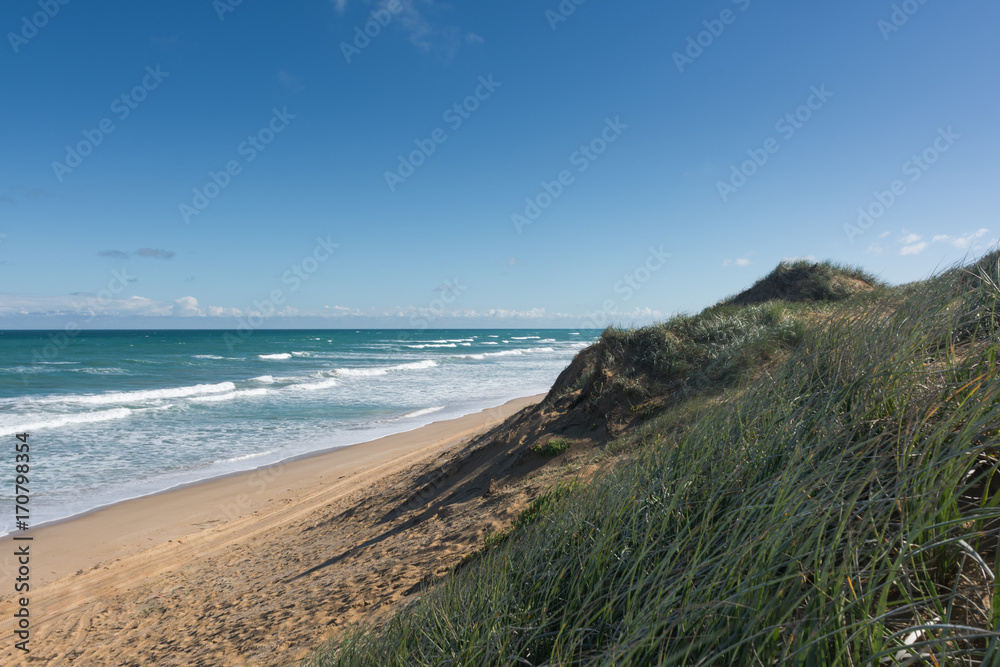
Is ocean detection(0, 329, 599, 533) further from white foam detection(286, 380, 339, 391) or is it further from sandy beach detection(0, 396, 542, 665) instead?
sandy beach detection(0, 396, 542, 665)

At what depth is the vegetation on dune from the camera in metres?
1.72

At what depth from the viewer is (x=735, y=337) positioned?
765cm

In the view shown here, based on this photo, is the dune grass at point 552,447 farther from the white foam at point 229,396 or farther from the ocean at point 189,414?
the white foam at point 229,396

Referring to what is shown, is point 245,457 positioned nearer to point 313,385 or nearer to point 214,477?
point 214,477

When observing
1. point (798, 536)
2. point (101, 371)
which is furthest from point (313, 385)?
point (798, 536)

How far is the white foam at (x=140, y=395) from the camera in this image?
76.4 ft

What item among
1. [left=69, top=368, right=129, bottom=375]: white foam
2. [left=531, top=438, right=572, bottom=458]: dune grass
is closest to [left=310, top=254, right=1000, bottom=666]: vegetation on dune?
[left=531, top=438, right=572, bottom=458]: dune grass

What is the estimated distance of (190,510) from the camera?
10.8m

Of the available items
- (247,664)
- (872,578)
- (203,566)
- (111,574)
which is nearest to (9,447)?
(111,574)

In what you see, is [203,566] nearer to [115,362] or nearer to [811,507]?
[811,507]

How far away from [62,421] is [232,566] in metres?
16.4

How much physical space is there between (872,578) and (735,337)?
252 inches

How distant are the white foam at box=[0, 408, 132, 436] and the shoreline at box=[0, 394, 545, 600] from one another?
30.8 ft

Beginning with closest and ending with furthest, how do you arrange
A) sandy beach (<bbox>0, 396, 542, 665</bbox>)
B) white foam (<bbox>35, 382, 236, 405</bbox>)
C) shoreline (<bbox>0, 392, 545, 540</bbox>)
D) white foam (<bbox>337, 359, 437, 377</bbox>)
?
sandy beach (<bbox>0, 396, 542, 665</bbox>)
shoreline (<bbox>0, 392, 545, 540</bbox>)
white foam (<bbox>35, 382, 236, 405</bbox>)
white foam (<bbox>337, 359, 437, 377</bbox>)
